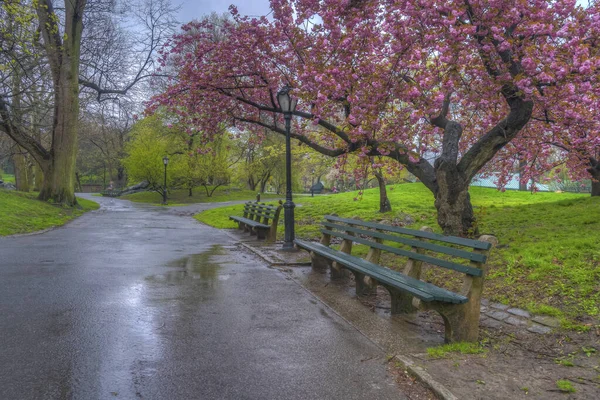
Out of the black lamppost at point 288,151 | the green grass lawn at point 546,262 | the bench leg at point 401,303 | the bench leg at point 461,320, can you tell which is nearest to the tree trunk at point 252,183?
the green grass lawn at point 546,262

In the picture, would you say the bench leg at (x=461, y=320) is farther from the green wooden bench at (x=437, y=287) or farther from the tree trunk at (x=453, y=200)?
the tree trunk at (x=453, y=200)

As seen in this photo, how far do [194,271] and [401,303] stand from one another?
3.75 metres

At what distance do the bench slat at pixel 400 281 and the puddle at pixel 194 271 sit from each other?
1891 mm

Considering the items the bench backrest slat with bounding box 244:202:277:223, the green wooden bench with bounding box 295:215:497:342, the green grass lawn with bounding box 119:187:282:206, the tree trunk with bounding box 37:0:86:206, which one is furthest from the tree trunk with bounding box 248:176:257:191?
the green wooden bench with bounding box 295:215:497:342

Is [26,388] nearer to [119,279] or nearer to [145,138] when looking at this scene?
[119,279]

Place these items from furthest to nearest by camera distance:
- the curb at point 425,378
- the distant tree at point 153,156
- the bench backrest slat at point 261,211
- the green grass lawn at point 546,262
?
1. the distant tree at point 153,156
2. the bench backrest slat at point 261,211
3. the green grass lawn at point 546,262
4. the curb at point 425,378

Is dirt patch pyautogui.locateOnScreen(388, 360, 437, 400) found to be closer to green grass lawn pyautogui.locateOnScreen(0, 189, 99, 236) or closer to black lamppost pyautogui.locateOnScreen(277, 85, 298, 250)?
black lamppost pyautogui.locateOnScreen(277, 85, 298, 250)

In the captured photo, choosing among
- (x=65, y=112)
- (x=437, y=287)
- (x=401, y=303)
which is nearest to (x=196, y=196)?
(x=65, y=112)

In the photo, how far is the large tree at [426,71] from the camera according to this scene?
7559 mm

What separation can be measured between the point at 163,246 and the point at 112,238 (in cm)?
210

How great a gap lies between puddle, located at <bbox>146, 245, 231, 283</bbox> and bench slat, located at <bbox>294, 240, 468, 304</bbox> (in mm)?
1891

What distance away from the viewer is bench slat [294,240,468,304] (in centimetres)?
400

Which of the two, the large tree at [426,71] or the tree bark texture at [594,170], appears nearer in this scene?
the large tree at [426,71]

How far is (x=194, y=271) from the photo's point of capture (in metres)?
7.30
